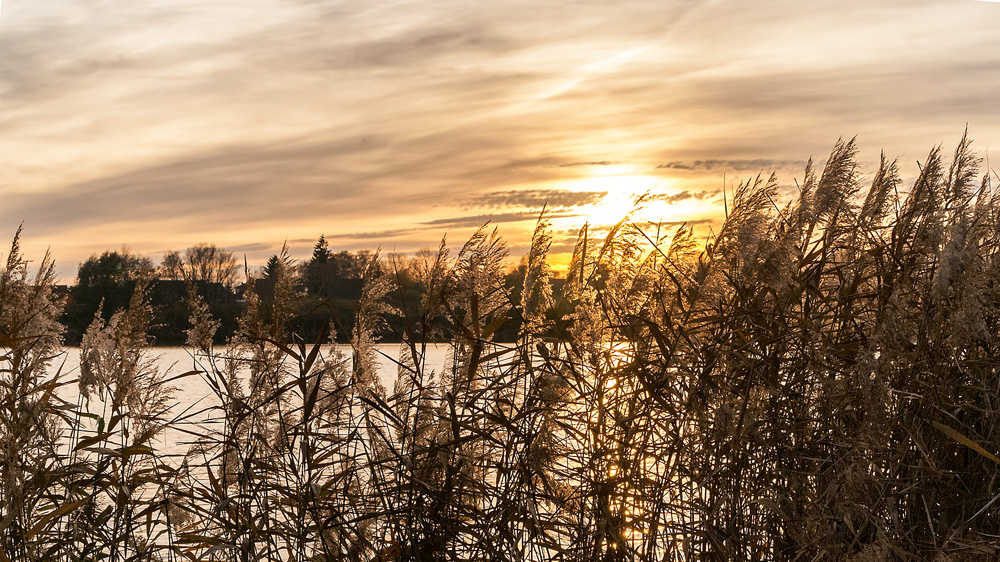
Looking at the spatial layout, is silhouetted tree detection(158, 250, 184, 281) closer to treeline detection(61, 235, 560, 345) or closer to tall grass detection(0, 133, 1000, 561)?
treeline detection(61, 235, 560, 345)

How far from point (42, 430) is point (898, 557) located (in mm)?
3009

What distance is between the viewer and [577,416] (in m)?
2.73

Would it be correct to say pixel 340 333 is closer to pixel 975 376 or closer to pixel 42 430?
pixel 42 430

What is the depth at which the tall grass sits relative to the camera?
8.41 feet

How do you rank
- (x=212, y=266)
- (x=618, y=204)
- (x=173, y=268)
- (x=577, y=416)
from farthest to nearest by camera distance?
(x=212, y=266) → (x=618, y=204) → (x=173, y=268) → (x=577, y=416)

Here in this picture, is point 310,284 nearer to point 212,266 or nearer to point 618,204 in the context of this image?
point 212,266

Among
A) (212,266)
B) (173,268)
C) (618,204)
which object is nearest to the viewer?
(173,268)

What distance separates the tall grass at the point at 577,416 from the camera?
256cm

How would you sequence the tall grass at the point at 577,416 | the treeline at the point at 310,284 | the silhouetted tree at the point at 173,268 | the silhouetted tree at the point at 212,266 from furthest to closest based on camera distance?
the silhouetted tree at the point at 212,266
the silhouetted tree at the point at 173,268
the treeline at the point at 310,284
the tall grass at the point at 577,416

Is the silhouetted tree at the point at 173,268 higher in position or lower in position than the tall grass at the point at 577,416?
higher

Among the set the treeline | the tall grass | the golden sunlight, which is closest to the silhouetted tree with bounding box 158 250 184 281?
the treeline

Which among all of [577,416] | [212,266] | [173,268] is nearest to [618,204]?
[577,416]

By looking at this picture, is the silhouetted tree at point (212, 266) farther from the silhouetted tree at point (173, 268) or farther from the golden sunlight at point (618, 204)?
the golden sunlight at point (618, 204)

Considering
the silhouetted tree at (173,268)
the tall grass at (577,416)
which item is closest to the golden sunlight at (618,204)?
the tall grass at (577,416)
